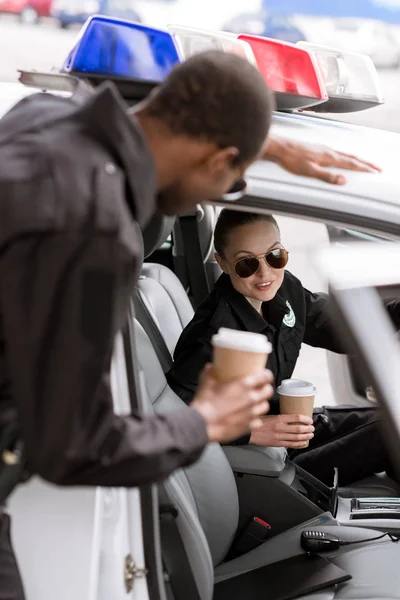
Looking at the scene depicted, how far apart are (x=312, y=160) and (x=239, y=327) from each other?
2.77 feet

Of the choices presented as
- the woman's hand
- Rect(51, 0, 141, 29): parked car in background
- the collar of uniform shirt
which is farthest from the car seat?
Rect(51, 0, 141, 29): parked car in background

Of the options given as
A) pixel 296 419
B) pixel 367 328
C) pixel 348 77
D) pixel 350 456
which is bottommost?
pixel 350 456

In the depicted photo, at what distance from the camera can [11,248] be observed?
97cm

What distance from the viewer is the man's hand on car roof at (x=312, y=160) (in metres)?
1.58

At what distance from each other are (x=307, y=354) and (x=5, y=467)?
3.45 metres

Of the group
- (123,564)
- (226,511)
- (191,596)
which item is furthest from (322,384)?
(123,564)

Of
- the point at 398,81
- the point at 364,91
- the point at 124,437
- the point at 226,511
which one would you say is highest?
the point at 364,91

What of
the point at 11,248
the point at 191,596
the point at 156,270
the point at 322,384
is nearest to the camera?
the point at 11,248

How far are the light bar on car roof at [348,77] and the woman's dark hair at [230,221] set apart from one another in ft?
1.42

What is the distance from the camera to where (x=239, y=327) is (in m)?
2.36

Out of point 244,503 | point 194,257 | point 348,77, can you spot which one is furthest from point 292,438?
point 194,257

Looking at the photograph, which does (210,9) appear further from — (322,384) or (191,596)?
(191,596)

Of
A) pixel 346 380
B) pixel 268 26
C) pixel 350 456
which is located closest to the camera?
pixel 350 456

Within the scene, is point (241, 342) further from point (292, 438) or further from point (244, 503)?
point (244, 503)
